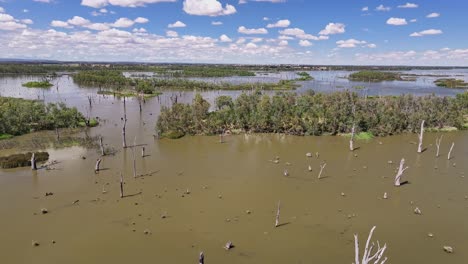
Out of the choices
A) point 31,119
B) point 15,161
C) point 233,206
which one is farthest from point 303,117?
point 31,119

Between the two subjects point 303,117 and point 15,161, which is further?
point 303,117

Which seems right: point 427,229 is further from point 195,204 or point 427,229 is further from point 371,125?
point 371,125

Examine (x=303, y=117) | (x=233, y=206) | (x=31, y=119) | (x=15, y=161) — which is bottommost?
(x=233, y=206)

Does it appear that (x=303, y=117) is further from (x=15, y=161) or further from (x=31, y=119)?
(x=31, y=119)

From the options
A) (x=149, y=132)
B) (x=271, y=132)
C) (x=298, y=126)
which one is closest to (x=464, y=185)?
(x=298, y=126)

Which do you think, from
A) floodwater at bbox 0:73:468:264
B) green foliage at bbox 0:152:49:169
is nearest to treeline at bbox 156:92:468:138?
floodwater at bbox 0:73:468:264

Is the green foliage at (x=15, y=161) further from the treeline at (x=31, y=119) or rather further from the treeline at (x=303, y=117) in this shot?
the treeline at (x=303, y=117)

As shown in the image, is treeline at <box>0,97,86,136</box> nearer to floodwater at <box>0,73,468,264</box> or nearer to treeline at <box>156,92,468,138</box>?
floodwater at <box>0,73,468,264</box>
